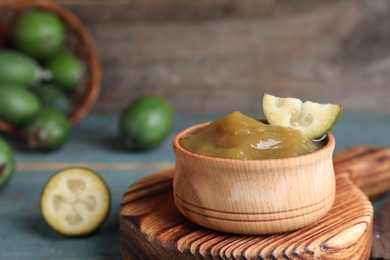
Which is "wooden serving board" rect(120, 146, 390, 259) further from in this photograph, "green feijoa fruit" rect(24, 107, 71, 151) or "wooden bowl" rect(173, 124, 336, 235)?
"green feijoa fruit" rect(24, 107, 71, 151)

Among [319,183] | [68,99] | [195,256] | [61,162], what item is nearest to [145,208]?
[195,256]

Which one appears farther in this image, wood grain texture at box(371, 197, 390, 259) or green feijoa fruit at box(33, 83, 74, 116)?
green feijoa fruit at box(33, 83, 74, 116)

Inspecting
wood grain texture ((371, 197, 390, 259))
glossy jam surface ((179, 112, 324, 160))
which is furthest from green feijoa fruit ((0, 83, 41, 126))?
wood grain texture ((371, 197, 390, 259))

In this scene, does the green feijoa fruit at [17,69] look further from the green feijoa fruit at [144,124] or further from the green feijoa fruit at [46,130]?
the green feijoa fruit at [144,124]

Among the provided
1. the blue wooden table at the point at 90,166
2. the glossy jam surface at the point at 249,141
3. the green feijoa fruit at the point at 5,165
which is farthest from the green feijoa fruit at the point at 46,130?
the glossy jam surface at the point at 249,141

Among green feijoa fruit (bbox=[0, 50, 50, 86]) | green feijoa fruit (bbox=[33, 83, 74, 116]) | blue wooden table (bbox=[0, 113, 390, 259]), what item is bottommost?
blue wooden table (bbox=[0, 113, 390, 259])

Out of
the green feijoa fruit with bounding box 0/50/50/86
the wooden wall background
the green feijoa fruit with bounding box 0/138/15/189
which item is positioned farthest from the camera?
the wooden wall background

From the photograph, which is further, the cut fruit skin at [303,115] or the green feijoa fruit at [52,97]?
the green feijoa fruit at [52,97]
